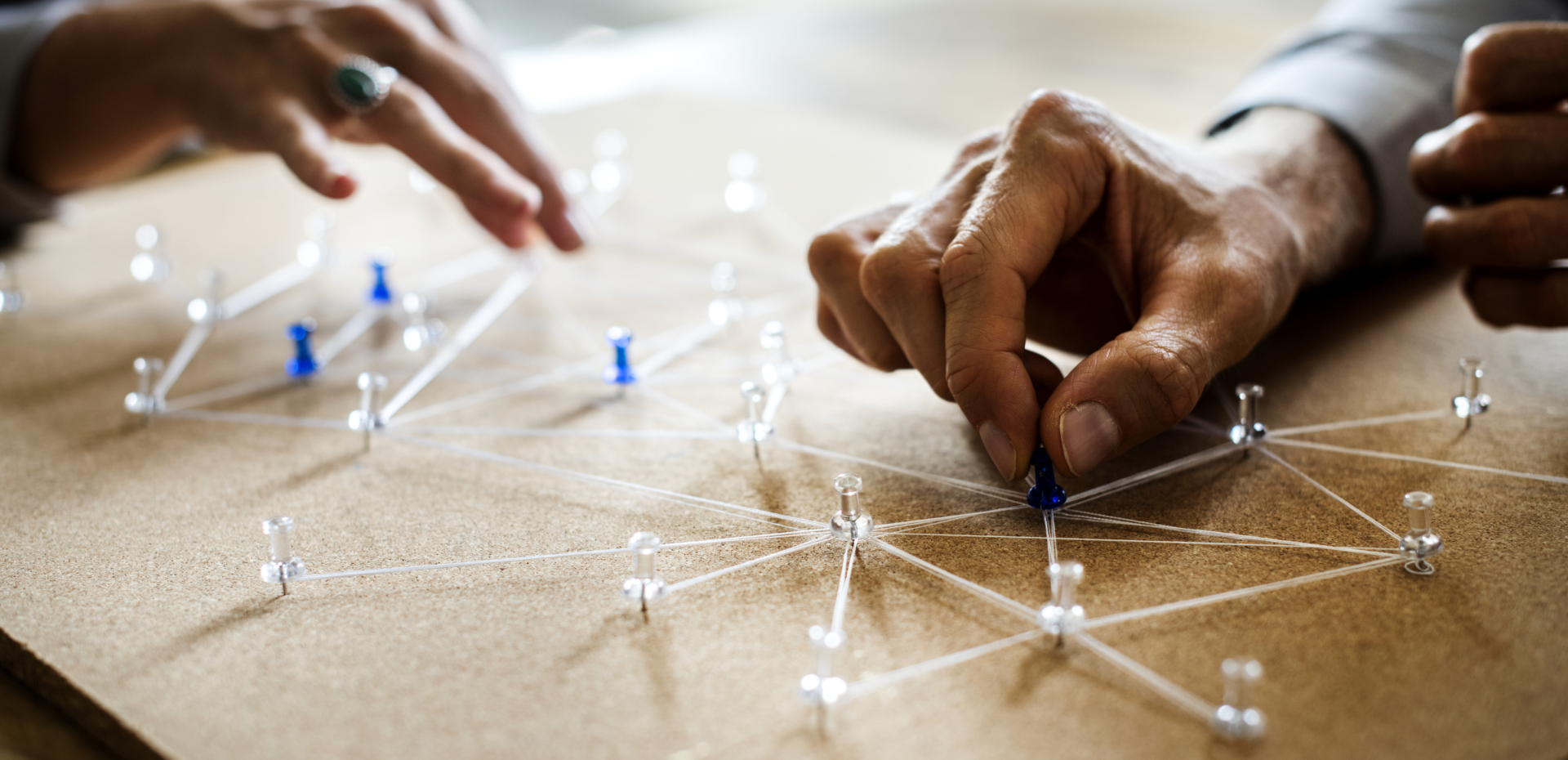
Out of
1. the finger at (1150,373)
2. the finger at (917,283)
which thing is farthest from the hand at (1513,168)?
the finger at (917,283)

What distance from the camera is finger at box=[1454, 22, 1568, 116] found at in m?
1.09

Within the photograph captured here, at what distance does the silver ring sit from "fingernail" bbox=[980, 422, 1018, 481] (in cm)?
95

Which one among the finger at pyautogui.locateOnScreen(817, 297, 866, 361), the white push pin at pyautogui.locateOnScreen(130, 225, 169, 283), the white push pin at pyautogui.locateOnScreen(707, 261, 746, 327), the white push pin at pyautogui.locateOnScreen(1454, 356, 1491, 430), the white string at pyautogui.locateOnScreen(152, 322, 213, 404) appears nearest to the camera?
the white push pin at pyautogui.locateOnScreen(1454, 356, 1491, 430)

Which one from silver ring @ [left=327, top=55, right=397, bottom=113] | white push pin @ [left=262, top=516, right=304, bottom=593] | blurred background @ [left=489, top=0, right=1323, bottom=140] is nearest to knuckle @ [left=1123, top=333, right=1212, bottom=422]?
white push pin @ [left=262, top=516, right=304, bottom=593]

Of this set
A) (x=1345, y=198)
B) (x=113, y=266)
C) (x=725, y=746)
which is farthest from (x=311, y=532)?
(x=1345, y=198)

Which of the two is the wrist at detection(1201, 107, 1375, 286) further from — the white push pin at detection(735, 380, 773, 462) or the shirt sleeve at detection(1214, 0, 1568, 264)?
the white push pin at detection(735, 380, 773, 462)

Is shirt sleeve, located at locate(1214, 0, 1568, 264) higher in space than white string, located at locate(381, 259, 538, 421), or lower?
higher

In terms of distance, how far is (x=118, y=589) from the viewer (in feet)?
2.65

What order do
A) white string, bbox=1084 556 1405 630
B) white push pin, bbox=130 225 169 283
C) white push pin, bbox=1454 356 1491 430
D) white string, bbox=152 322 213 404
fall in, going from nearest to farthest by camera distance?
white string, bbox=1084 556 1405 630 < white push pin, bbox=1454 356 1491 430 < white string, bbox=152 322 213 404 < white push pin, bbox=130 225 169 283

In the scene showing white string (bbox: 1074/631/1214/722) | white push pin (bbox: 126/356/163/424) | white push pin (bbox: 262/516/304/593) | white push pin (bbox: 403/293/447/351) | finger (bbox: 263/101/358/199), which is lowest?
white string (bbox: 1074/631/1214/722)

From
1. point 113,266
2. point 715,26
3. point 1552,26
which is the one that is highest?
point 715,26

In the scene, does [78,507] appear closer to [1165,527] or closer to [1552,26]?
[1165,527]

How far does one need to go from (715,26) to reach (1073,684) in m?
2.60

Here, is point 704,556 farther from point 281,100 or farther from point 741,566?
point 281,100
